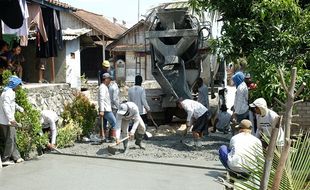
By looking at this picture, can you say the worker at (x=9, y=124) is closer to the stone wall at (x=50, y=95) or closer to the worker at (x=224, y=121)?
the stone wall at (x=50, y=95)

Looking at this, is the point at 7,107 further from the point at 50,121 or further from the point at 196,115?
the point at 196,115

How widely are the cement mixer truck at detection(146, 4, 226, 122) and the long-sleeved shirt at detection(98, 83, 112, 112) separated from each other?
10.8ft

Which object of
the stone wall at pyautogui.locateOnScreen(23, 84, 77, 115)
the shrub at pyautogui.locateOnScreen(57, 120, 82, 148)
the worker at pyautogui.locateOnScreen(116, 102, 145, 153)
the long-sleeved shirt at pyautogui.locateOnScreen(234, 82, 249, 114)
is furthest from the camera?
the stone wall at pyautogui.locateOnScreen(23, 84, 77, 115)

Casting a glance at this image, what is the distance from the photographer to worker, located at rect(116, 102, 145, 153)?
833cm

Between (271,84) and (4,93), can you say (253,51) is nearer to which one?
(271,84)

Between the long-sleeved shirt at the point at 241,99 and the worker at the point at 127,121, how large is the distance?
2.08 meters

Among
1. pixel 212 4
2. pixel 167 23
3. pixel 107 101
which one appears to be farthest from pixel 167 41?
pixel 107 101

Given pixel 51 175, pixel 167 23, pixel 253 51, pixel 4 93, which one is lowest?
pixel 51 175

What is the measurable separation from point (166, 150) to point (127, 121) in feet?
3.50

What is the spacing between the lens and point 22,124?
8.06m

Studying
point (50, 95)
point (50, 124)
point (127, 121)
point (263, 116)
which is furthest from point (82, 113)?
point (263, 116)

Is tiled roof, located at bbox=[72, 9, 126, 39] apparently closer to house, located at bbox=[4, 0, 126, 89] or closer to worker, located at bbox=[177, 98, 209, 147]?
house, located at bbox=[4, 0, 126, 89]

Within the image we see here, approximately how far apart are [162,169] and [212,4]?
443 cm

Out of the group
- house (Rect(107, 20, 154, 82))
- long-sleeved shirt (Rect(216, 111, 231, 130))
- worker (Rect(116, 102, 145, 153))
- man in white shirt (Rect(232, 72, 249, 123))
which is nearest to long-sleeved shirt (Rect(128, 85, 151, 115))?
worker (Rect(116, 102, 145, 153))
